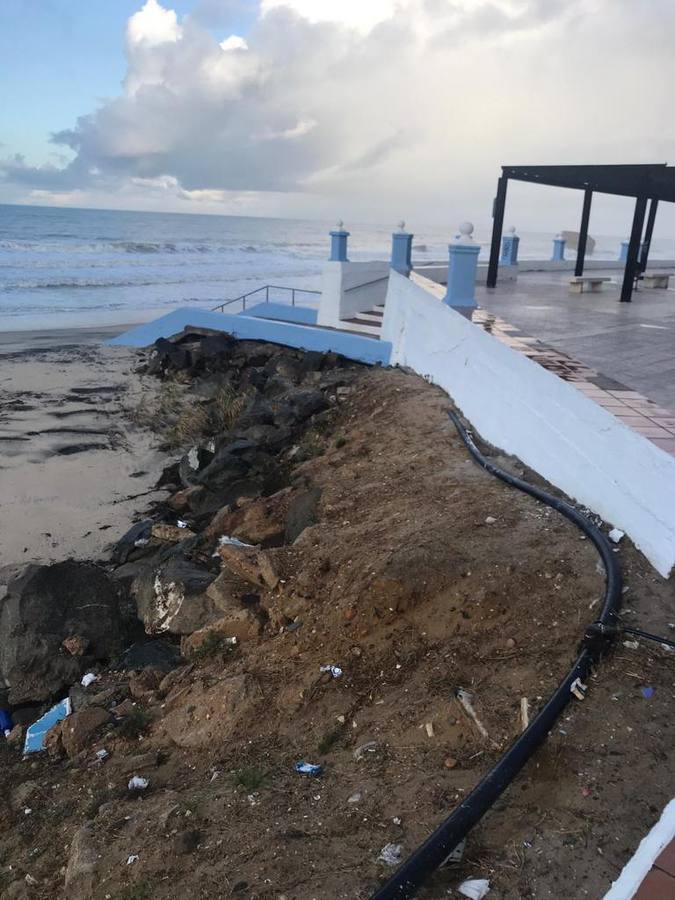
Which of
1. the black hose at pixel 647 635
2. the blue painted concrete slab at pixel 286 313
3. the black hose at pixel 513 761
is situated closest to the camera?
the black hose at pixel 513 761

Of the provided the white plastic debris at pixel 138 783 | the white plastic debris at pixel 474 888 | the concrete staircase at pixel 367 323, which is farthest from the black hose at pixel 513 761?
the concrete staircase at pixel 367 323

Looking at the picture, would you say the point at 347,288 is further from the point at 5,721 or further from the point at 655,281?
the point at 5,721

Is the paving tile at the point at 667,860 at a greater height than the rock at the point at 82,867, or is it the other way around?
the paving tile at the point at 667,860

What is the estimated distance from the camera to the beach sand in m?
8.08

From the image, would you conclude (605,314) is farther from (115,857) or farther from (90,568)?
(115,857)

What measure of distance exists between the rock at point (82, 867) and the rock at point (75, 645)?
2407mm

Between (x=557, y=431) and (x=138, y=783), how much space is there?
3888 mm

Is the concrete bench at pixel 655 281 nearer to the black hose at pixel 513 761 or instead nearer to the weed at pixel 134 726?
the black hose at pixel 513 761

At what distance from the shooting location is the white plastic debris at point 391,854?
2635 millimetres

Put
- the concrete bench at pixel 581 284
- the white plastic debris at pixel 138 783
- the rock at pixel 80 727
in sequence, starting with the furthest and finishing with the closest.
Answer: the concrete bench at pixel 581 284
the rock at pixel 80 727
the white plastic debris at pixel 138 783

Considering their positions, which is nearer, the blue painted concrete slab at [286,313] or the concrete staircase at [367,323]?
the concrete staircase at [367,323]

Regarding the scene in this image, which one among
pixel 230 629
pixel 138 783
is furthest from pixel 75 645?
pixel 138 783

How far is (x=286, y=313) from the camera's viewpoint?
1711cm

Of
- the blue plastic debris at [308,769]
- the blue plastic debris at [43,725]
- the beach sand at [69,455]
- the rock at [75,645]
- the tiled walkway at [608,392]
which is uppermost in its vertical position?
the tiled walkway at [608,392]
